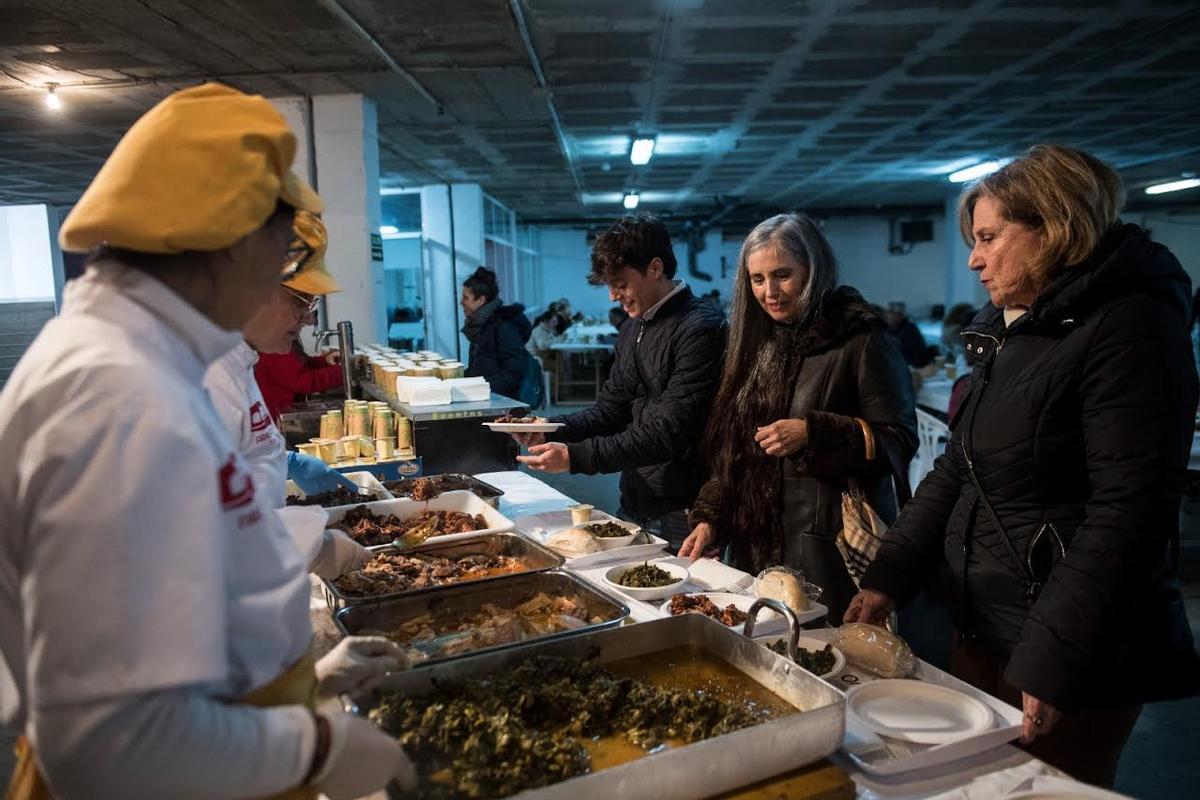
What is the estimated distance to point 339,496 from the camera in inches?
105

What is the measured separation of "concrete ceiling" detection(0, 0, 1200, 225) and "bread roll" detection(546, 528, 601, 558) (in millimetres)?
3620

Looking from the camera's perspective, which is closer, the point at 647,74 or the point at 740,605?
the point at 740,605

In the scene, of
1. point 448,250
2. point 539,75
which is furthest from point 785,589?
point 448,250

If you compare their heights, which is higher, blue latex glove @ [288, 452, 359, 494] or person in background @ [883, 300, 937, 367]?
person in background @ [883, 300, 937, 367]

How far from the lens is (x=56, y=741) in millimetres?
711

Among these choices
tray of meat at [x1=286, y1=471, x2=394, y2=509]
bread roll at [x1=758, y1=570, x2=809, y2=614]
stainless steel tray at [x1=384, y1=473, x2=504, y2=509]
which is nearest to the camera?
bread roll at [x1=758, y1=570, x2=809, y2=614]

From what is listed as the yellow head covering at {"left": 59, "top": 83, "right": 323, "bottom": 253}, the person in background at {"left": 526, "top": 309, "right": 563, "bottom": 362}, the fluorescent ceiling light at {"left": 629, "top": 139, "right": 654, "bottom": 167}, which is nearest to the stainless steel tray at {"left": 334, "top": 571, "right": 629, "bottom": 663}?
the yellow head covering at {"left": 59, "top": 83, "right": 323, "bottom": 253}

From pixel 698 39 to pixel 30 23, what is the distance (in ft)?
13.8

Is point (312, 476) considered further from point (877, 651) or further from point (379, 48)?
point (379, 48)

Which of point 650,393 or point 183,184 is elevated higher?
point 183,184

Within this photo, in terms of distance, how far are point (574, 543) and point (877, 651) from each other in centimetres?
96

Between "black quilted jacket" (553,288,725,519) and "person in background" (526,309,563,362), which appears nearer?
"black quilted jacket" (553,288,725,519)

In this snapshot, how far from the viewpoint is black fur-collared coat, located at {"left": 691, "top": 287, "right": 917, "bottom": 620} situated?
223 centimetres

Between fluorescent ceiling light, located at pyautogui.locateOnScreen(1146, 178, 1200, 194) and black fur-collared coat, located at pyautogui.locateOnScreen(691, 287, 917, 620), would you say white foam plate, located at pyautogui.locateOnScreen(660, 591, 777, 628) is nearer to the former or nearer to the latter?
black fur-collared coat, located at pyautogui.locateOnScreen(691, 287, 917, 620)
